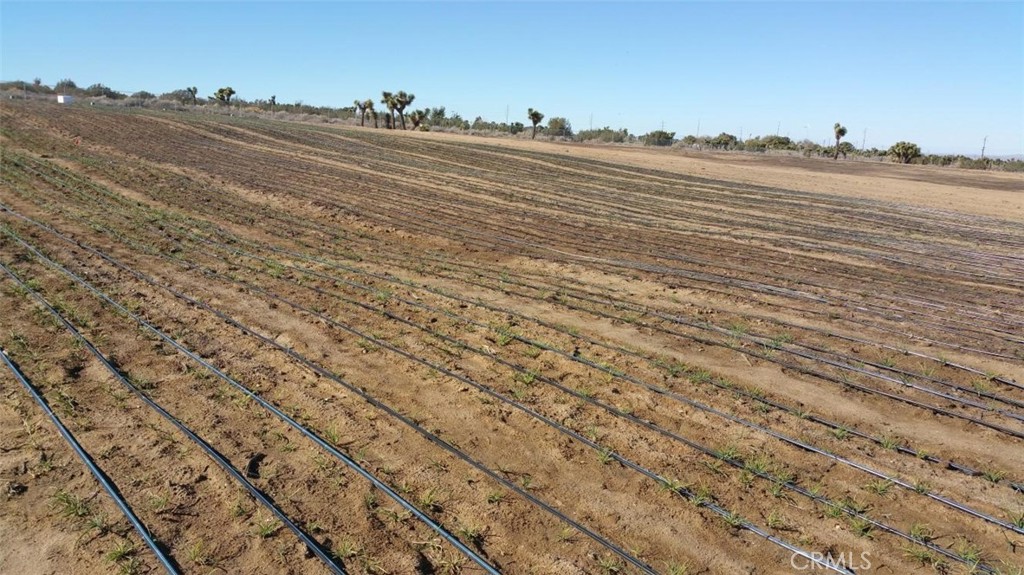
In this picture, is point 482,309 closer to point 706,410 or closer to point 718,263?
point 706,410

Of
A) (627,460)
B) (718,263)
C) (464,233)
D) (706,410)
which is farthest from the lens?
(464,233)

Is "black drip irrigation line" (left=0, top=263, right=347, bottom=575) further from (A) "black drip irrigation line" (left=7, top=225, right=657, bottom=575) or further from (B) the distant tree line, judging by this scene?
(B) the distant tree line

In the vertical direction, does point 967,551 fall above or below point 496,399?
below

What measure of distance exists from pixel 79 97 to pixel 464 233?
95.9 meters

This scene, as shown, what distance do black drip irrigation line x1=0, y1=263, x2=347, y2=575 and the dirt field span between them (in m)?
0.03

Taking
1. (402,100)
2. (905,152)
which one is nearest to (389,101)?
(402,100)

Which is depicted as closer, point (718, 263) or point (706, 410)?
point (706, 410)

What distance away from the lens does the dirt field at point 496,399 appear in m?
4.59

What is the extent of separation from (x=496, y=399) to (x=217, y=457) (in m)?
2.72

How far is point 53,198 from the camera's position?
1612 cm

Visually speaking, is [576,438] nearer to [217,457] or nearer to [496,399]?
[496,399]

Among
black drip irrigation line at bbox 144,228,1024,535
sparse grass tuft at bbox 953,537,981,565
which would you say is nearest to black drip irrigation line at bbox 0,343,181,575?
black drip irrigation line at bbox 144,228,1024,535

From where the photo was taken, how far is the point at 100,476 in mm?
4996

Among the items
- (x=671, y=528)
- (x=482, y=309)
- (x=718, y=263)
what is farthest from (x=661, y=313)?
(x=671, y=528)
